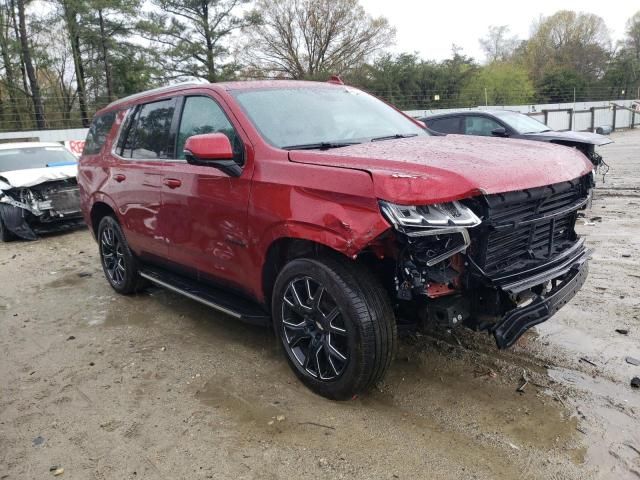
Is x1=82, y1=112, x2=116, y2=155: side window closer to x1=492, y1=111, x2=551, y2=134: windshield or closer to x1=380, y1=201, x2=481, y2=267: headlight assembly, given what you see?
x1=380, y1=201, x2=481, y2=267: headlight assembly

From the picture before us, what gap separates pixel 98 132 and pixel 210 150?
2.91 metres

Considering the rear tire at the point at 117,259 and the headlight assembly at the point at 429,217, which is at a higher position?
the headlight assembly at the point at 429,217

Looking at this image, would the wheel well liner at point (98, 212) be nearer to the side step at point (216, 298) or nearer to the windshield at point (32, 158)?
the side step at point (216, 298)

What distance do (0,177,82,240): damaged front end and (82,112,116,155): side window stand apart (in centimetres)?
367

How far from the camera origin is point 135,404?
3.28m

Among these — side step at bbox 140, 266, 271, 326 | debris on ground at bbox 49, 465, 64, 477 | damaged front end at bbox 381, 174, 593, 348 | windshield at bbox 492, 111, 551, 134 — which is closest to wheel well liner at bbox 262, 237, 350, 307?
side step at bbox 140, 266, 271, 326

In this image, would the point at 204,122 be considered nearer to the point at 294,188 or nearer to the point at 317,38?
the point at 294,188

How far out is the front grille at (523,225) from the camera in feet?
8.82

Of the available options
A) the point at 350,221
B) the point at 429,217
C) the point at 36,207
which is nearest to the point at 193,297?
the point at 350,221

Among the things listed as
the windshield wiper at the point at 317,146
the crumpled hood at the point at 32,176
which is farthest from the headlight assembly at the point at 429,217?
the crumpled hood at the point at 32,176

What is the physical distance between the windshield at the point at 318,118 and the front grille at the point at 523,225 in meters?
1.19

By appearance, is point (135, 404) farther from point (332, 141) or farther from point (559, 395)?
point (559, 395)

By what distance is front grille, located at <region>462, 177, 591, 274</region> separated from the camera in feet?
8.82

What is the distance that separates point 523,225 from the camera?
2871mm
